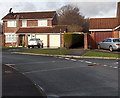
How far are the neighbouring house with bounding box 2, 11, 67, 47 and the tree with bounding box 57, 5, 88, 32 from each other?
51.9ft

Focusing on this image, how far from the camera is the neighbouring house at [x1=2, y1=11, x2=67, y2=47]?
40812 millimetres

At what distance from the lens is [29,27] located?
145 feet

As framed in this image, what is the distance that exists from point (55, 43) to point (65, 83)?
105ft

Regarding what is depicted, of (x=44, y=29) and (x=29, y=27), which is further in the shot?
(x=29, y=27)

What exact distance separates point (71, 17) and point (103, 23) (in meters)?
33.2

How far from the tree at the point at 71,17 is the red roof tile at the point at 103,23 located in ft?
88.0

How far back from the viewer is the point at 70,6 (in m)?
67.8

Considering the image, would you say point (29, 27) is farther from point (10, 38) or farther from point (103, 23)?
point (103, 23)

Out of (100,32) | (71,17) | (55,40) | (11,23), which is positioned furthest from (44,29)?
(71,17)

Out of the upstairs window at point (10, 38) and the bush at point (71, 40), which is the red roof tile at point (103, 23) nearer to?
the bush at point (71, 40)

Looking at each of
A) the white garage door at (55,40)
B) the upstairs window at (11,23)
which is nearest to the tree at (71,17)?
the upstairs window at (11,23)

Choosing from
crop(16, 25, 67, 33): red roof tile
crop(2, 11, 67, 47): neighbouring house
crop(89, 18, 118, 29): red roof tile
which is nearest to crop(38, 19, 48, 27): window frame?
crop(2, 11, 67, 47): neighbouring house

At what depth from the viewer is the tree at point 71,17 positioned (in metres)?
61.0

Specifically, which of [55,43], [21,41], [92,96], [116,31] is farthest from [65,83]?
[21,41]
